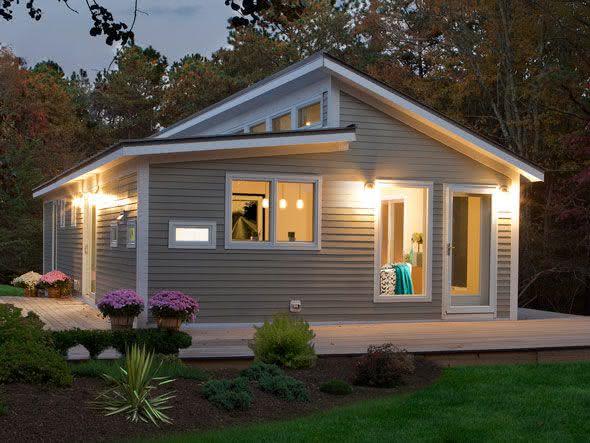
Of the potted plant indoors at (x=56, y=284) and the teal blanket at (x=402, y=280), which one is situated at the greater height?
the teal blanket at (x=402, y=280)

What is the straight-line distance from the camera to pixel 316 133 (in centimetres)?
1198

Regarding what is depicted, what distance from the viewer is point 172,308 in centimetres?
1075

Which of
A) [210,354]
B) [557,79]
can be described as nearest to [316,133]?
[210,354]

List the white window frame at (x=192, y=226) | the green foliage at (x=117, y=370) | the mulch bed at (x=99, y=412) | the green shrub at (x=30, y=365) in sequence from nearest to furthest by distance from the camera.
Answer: the mulch bed at (x=99, y=412)
the green shrub at (x=30, y=365)
the green foliage at (x=117, y=370)
the white window frame at (x=192, y=226)

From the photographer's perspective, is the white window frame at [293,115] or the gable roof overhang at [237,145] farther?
the white window frame at [293,115]

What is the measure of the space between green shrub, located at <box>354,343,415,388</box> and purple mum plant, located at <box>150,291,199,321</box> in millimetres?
3405

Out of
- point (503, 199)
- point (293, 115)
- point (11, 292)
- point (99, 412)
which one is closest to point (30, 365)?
point (99, 412)

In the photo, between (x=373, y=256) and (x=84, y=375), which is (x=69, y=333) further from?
(x=373, y=256)

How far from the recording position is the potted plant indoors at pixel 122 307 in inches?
422

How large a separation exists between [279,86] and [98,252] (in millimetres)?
4457

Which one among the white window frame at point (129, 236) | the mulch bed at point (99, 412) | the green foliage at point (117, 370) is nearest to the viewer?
the mulch bed at point (99, 412)

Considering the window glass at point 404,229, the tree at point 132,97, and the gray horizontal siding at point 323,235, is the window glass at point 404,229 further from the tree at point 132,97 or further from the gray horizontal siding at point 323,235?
the tree at point 132,97

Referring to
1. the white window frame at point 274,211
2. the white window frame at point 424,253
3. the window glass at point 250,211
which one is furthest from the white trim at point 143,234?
the white window frame at point 424,253

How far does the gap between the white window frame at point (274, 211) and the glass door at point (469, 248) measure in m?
2.30
